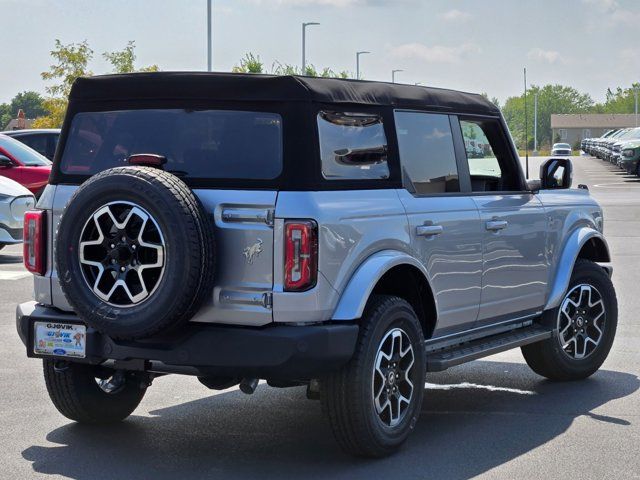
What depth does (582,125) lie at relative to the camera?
170625mm

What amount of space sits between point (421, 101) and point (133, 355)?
2.21 m

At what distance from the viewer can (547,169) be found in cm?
828

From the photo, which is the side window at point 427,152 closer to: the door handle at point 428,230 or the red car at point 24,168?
the door handle at point 428,230

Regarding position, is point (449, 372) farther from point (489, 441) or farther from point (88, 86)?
point (88, 86)

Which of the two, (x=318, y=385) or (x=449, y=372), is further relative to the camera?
(x=449, y=372)

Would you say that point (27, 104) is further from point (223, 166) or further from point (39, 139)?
point (223, 166)

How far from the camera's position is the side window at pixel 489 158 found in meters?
7.53

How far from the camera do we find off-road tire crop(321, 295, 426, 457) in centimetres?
593

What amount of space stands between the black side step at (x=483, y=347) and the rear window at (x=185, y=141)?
1568 mm

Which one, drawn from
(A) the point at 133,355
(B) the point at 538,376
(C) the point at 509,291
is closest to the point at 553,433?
(C) the point at 509,291

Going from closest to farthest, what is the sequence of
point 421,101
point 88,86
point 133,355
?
point 133,355 < point 88,86 < point 421,101

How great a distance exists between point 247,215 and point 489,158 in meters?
2.55

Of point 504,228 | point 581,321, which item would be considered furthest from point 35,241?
point 581,321

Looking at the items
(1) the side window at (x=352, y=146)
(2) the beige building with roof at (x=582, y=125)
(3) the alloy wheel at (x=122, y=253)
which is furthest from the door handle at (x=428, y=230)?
(2) the beige building with roof at (x=582, y=125)
